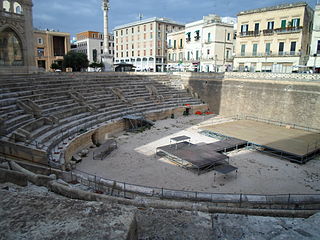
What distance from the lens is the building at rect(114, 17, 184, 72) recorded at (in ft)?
165

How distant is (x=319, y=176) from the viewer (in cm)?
1266

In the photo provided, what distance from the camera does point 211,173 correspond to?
41.5ft

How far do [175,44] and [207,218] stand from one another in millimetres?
46137

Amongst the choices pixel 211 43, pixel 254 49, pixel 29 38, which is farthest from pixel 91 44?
pixel 254 49

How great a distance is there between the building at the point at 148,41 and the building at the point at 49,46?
13191 millimetres

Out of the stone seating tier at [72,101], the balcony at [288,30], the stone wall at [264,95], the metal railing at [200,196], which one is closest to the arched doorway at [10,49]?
the stone seating tier at [72,101]

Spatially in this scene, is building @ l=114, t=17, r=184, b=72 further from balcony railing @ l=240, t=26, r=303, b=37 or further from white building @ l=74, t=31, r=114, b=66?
balcony railing @ l=240, t=26, r=303, b=37

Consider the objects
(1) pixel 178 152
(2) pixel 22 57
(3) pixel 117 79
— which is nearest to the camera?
(1) pixel 178 152

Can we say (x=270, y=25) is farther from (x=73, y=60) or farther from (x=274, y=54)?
(x=73, y=60)

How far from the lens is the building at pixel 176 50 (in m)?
45.9

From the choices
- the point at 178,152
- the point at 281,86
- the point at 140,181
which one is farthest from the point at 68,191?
the point at 281,86

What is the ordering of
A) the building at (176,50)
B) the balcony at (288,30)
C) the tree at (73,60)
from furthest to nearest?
the building at (176,50)
the tree at (73,60)
the balcony at (288,30)

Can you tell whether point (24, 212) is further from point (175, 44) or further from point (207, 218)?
point (175, 44)

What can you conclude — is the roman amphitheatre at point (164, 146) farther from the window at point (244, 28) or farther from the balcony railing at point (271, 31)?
the window at point (244, 28)
